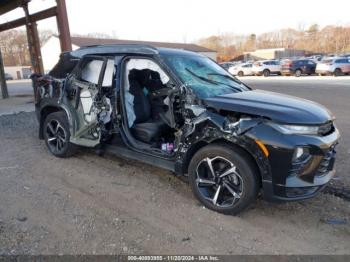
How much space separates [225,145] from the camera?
3.52 m

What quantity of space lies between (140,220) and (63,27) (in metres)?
8.65

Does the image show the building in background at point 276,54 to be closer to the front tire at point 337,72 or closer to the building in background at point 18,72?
the front tire at point 337,72

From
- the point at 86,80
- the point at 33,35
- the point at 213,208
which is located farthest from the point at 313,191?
the point at 33,35

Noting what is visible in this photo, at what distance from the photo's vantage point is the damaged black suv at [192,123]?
324cm

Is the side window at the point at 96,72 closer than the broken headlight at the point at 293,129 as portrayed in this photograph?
No

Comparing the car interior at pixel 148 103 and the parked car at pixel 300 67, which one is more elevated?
the car interior at pixel 148 103

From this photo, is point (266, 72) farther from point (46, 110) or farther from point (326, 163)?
point (326, 163)

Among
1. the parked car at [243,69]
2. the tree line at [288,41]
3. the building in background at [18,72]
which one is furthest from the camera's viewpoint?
the tree line at [288,41]

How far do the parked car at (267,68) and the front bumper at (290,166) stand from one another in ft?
101

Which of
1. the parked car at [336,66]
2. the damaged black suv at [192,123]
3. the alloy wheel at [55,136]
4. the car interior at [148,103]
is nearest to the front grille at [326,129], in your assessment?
the damaged black suv at [192,123]

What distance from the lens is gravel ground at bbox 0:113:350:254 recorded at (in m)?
3.04

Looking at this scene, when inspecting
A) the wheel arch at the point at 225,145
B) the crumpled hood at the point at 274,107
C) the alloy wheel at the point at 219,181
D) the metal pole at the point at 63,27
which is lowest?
the alloy wheel at the point at 219,181

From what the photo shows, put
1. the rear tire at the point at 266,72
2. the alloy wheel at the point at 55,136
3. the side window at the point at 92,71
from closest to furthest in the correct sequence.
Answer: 1. the side window at the point at 92,71
2. the alloy wheel at the point at 55,136
3. the rear tire at the point at 266,72

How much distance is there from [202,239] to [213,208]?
56 cm
